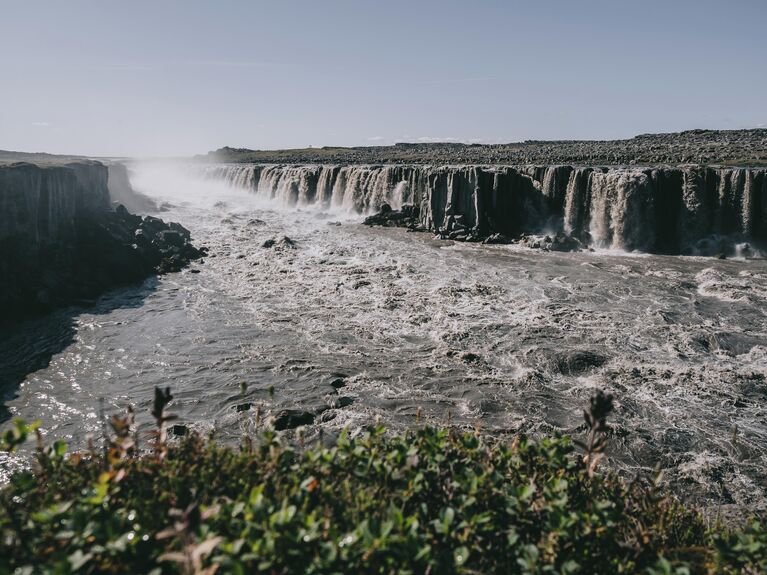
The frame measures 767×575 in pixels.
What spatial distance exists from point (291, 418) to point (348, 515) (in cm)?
716

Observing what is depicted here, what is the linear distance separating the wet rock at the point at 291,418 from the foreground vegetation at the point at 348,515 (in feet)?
18.5

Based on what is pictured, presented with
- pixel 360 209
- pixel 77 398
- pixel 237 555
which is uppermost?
pixel 360 209

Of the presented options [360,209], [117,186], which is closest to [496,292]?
[360,209]

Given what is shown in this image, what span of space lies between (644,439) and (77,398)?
500 inches

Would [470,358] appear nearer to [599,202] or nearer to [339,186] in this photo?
[599,202]

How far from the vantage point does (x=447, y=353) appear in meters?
14.5

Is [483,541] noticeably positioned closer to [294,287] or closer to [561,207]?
[294,287]

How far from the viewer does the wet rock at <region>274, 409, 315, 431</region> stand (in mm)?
10602

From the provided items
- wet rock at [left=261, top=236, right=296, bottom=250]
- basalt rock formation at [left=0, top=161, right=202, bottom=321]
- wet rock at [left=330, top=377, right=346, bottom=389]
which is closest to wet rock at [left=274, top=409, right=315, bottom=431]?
wet rock at [left=330, top=377, right=346, bottom=389]

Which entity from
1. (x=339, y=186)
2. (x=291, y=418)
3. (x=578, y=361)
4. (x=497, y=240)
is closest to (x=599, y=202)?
(x=497, y=240)

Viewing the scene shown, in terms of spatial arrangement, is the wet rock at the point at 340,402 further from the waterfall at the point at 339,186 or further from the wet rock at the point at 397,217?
the waterfall at the point at 339,186

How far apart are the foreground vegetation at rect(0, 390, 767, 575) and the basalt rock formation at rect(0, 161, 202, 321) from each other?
16.2m

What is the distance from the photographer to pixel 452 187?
35.3 meters

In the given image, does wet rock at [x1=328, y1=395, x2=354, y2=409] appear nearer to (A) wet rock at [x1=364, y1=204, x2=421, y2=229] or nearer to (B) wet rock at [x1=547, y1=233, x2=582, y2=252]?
(B) wet rock at [x1=547, y1=233, x2=582, y2=252]
